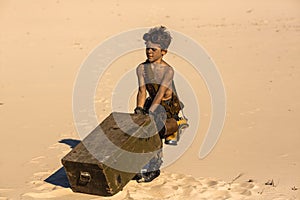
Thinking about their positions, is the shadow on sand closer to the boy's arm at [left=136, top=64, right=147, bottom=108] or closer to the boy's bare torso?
the boy's arm at [left=136, top=64, right=147, bottom=108]

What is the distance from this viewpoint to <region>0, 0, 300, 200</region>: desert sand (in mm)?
6070

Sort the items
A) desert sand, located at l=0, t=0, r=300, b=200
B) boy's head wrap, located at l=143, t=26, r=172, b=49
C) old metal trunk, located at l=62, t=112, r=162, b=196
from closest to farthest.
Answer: old metal trunk, located at l=62, t=112, r=162, b=196 → boy's head wrap, located at l=143, t=26, r=172, b=49 → desert sand, located at l=0, t=0, r=300, b=200

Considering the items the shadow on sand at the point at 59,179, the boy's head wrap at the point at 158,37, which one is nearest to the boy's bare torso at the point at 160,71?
the boy's head wrap at the point at 158,37

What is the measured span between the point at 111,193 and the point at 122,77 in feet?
21.3

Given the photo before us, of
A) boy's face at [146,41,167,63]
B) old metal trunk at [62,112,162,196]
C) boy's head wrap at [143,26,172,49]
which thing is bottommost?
old metal trunk at [62,112,162,196]

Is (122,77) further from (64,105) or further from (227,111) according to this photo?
(227,111)

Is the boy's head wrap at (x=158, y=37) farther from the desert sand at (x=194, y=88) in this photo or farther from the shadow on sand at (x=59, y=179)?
the shadow on sand at (x=59, y=179)

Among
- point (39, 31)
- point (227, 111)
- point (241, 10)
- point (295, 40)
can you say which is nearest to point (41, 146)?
point (227, 111)

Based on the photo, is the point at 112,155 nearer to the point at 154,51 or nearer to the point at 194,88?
the point at 154,51

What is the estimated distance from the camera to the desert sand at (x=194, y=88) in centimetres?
607

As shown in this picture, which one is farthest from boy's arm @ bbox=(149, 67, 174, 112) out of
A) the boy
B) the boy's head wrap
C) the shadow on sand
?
the shadow on sand

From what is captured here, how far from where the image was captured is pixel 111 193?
17.8ft

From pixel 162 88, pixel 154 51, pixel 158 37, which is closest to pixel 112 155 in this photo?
pixel 162 88

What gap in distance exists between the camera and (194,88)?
10.7 meters
